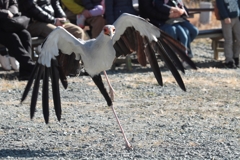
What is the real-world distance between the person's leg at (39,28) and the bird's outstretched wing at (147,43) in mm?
3817

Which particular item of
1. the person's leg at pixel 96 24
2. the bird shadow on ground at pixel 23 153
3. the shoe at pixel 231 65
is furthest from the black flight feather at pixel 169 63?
the shoe at pixel 231 65

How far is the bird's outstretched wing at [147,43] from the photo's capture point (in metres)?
6.75

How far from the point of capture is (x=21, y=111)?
8273 mm

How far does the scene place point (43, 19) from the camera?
10.7 metres

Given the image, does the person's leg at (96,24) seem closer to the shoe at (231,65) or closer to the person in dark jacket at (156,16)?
the person in dark jacket at (156,16)

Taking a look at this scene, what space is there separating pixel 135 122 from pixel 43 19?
12.3 feet

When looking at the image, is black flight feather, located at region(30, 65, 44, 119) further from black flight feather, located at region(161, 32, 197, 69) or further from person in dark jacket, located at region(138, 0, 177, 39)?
person in dark jacket, located at region(138, 0, 177, 39)

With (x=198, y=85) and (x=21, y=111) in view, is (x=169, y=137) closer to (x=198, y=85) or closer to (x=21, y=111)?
(x=21, y=111)

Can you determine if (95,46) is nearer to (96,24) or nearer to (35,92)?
(35,92)

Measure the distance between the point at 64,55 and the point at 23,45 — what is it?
355 centimetres

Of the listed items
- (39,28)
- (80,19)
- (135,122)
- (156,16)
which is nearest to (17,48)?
(39,28)

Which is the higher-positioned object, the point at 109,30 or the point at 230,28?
the point at 109,30

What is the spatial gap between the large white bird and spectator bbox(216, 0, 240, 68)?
485cm

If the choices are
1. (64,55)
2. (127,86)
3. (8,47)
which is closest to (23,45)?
(8,47)
